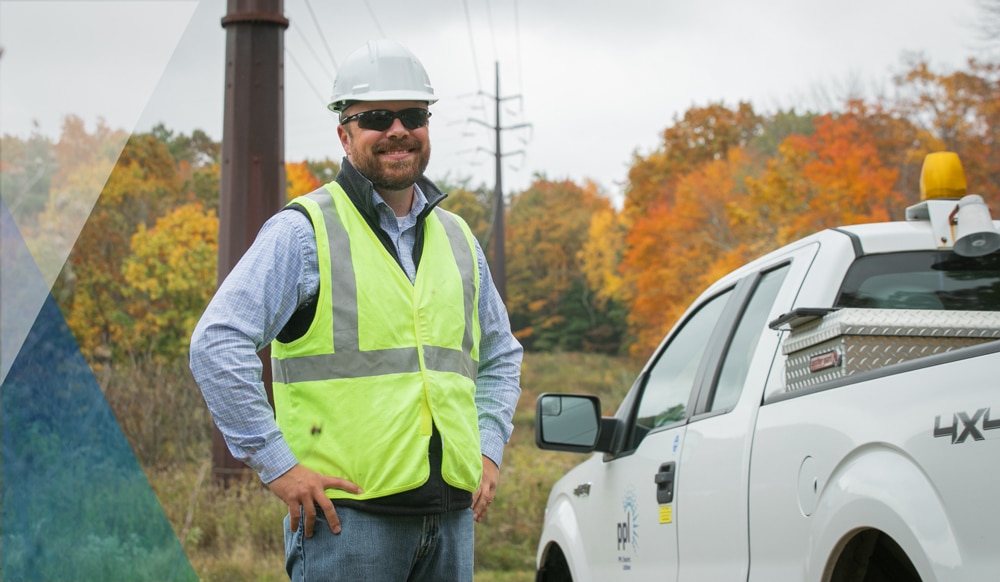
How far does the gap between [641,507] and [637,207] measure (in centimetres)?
6393

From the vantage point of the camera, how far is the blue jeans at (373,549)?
3.02 m

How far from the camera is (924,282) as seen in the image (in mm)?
3873

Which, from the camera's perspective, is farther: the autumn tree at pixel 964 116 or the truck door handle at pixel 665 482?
the autumn tree at pixel 964 116

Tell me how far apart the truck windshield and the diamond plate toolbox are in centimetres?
39

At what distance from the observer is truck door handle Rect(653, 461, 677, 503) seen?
397cm

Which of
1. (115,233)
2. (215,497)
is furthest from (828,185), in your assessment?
(215,497)

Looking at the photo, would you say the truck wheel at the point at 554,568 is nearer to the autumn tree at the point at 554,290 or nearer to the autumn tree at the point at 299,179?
the autumn tree at the point at 299,179

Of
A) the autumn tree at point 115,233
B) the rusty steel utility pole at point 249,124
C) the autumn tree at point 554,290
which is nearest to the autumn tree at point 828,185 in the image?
the autumn tree at point 115,233

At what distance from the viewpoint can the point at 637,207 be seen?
222ft

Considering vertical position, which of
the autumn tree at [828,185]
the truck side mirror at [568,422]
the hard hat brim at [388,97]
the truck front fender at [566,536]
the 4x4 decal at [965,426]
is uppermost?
the autumn tree at [828,185]

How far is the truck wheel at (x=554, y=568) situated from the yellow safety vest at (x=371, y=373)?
87.4 inches

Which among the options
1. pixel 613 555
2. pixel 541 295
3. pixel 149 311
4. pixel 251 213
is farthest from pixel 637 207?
pixel 613 555

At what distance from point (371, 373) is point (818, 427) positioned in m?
1.10

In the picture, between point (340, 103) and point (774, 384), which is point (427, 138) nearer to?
point (340, 103)
